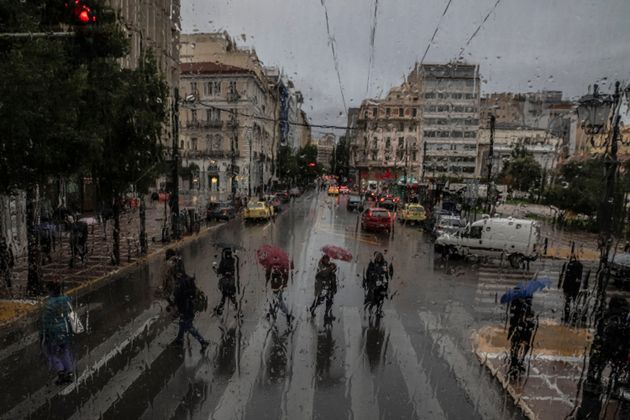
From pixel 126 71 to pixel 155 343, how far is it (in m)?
9.05

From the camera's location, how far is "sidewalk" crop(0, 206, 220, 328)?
36.5ft

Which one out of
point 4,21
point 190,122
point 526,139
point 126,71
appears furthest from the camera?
point 526,139

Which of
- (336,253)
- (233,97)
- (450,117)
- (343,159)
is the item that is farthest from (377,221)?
(343,159)

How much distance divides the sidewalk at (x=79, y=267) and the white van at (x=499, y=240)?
12.0 meters

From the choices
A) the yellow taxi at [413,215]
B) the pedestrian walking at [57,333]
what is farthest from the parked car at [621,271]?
the yellow taxi at [413,215]

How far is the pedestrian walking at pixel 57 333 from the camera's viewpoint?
6.89m

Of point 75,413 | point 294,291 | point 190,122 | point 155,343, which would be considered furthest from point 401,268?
point 190,122

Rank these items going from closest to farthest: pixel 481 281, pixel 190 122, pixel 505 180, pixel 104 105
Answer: pixel 104 105
pixel 481 281
pixel 190 122
pixel 505 180

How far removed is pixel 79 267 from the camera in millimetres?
15500

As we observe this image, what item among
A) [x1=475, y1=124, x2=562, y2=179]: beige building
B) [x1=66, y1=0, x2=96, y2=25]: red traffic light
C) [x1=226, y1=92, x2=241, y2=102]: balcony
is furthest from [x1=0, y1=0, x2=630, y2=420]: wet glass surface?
[x1=475, y1=124, x2=562, y2=179]: beige building

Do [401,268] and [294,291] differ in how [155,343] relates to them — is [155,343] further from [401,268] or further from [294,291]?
[401,268]

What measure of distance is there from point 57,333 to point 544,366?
25.4 feet

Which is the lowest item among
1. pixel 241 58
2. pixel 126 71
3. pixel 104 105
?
pixel 104 105

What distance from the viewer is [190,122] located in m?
61.2
